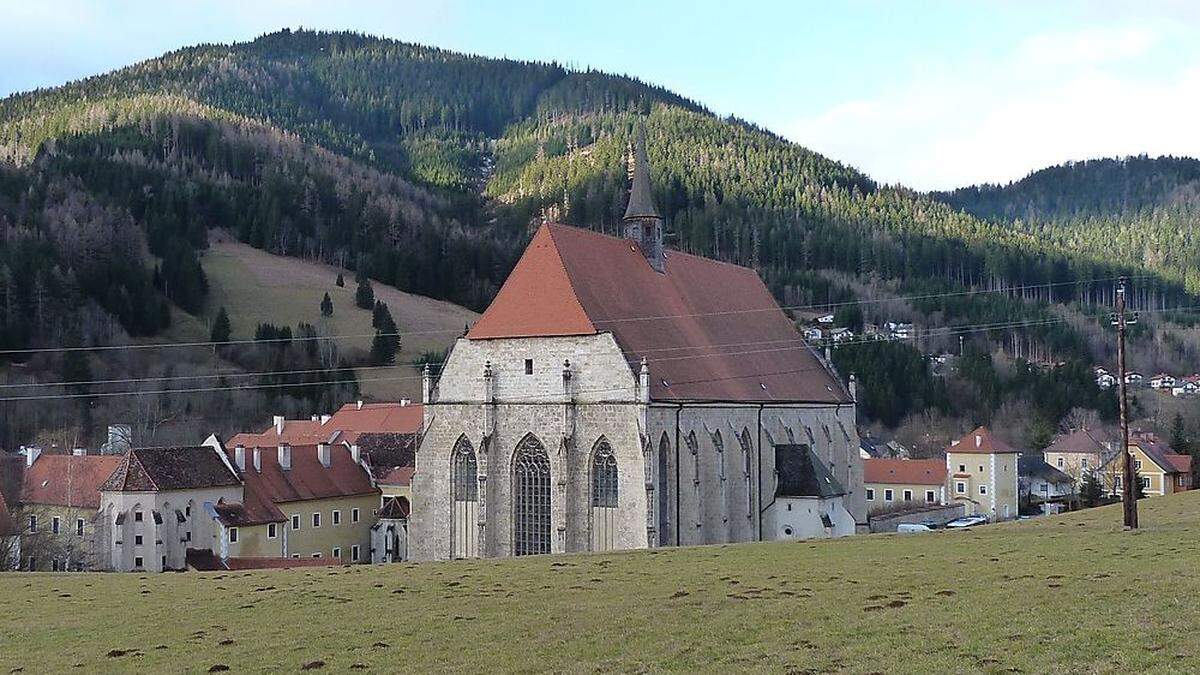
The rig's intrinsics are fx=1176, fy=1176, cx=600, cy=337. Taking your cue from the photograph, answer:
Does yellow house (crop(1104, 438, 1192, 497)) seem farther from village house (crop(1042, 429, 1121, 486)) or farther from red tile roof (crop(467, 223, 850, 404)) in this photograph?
red tile roof (crop(467, 223, 850, 404))

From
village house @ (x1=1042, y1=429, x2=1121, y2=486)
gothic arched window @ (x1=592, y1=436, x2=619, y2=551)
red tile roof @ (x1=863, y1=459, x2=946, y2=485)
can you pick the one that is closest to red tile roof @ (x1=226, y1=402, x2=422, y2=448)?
red tile roof @ (x1=863, y1=459, x2=946, y2=485)

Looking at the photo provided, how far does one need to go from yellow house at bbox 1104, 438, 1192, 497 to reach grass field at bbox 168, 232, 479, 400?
2487 inches

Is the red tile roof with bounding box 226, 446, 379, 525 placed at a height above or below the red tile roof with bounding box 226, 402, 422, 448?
below

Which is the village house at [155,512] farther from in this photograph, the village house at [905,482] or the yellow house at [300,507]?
the village house at [905,482]

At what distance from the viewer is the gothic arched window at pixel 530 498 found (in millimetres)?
42622

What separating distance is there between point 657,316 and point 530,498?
9414 millimetres

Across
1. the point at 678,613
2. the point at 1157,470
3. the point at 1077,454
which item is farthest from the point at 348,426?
the point at 678,613

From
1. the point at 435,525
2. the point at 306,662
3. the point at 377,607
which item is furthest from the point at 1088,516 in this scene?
the point at 306,662

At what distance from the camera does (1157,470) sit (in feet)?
260

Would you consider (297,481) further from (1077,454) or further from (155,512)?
(1077,454)

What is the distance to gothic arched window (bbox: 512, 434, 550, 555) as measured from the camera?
42622mm

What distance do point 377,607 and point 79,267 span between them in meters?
122

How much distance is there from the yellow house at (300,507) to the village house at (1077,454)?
176ft

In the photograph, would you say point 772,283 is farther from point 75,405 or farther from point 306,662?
point 306,662
